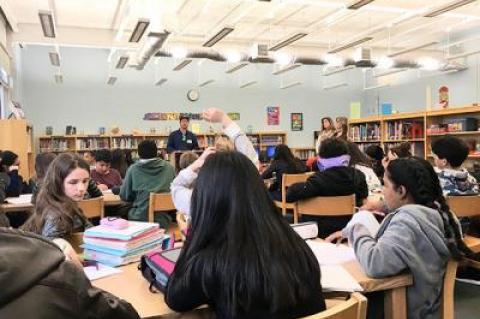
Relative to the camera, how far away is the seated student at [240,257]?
1.23m

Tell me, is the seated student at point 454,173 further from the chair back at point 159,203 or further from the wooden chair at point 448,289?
the chair back at point 159,203

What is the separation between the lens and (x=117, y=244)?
185 centimetres

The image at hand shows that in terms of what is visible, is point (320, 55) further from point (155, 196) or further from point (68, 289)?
point (68, 289)

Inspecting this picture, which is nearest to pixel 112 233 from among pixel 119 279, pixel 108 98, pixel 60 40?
pixel 119 279

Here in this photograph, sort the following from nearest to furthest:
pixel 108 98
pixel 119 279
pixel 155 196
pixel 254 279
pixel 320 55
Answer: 1. pixel 254 279
2. pixel 119 279
3. pixel 155 196
4. pixel 320 55
5. pixel 108 98

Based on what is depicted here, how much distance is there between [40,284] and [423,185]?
159cm

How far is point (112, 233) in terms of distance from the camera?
1.88m

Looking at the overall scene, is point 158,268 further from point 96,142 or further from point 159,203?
point 96,142

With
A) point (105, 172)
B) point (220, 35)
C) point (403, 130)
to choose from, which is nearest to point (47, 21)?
point (105, 172)

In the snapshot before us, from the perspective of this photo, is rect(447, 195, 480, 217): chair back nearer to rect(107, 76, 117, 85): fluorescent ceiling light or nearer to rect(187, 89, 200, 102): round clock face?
rect(107, 76, 117, 85): fluorescent ceiling light

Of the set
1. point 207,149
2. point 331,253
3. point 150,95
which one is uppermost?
point 150,95

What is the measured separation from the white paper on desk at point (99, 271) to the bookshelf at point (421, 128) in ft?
22.4

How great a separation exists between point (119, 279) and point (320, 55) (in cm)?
792

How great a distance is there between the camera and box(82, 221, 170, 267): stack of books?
72.7 inches
